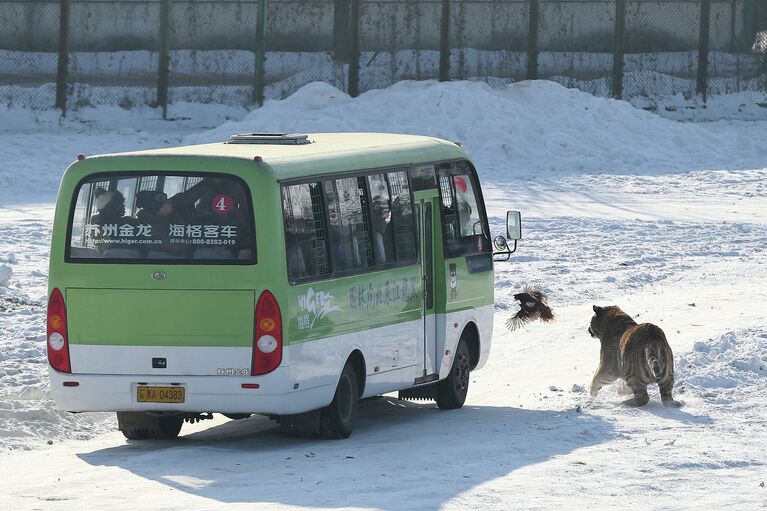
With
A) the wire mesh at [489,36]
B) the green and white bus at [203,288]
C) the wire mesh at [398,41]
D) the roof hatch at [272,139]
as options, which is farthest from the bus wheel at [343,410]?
the wire mesh at [489,36]

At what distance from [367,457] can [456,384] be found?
312 cm

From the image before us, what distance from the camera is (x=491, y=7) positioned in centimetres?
3725

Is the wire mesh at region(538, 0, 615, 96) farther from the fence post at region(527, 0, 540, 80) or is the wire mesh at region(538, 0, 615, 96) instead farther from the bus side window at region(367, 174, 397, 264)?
the bus side window at region(367, 174, 397, 264)

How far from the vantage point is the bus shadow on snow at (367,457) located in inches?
358

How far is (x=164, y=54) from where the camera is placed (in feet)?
102

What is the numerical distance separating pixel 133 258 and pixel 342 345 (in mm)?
1658

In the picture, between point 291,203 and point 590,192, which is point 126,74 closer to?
point 590,192

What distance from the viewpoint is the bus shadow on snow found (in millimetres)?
9102

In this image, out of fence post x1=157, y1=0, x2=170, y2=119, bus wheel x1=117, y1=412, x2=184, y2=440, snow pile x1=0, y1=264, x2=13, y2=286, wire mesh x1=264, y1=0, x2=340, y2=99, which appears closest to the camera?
bus wheel x1=117, y1=412, x2=184, y2=440

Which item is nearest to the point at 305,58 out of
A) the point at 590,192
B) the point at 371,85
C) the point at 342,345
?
the point at 371,85

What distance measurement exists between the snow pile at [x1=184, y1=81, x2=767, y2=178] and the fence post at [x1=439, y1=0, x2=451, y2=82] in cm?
76

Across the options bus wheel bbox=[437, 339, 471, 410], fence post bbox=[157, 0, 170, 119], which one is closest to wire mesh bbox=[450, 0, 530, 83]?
fence post bbox=[157, 0, 170, 119]

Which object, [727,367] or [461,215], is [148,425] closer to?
[461,215]

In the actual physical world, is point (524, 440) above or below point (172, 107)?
below
